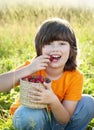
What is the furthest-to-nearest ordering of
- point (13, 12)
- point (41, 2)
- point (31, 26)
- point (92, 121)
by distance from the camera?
point (41, 2) → point (13, 12) → point (31, 26) → point (92, 121)

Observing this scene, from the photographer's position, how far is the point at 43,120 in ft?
11.6

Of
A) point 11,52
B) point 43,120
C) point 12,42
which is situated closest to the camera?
point 43,120

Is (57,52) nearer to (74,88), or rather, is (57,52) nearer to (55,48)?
(55,48)

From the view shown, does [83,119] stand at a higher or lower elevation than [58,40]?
lower

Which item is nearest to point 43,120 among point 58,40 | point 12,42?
point 58,40

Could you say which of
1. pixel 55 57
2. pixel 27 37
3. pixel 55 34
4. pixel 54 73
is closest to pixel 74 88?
pixel 54 73

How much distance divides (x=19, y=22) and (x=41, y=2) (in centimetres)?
113

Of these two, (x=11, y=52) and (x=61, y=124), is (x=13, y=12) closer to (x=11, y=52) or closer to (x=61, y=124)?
(x=11, y=52)

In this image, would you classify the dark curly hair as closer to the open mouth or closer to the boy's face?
the boy's face

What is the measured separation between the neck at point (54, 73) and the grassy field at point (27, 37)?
58cm

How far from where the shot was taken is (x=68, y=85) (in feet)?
11.9

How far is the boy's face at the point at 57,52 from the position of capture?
339cm

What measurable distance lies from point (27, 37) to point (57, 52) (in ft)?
13.0

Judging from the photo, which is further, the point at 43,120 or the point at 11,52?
the point at 11,52
